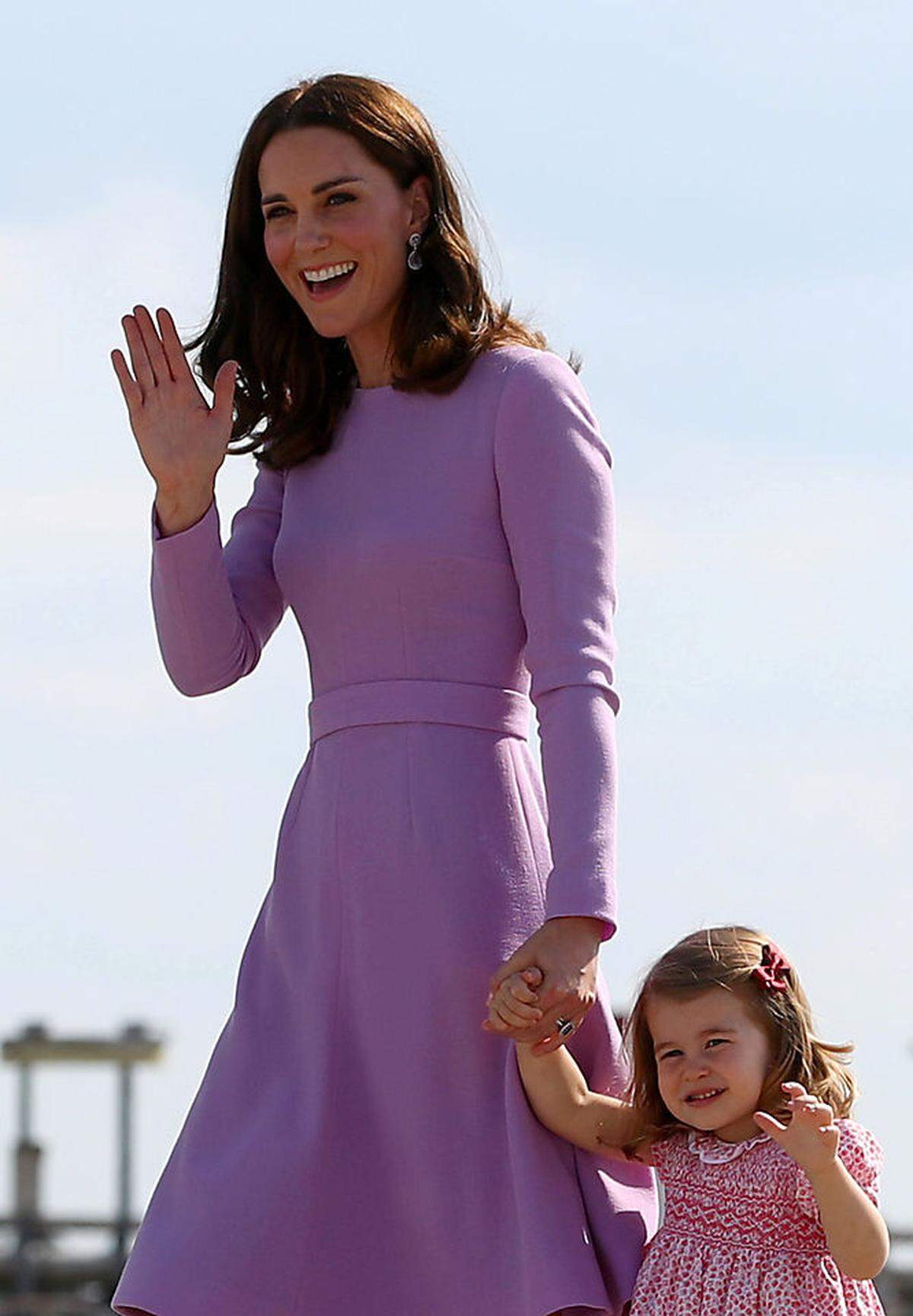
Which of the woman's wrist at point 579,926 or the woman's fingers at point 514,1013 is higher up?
the woman's wrist at point 579,926

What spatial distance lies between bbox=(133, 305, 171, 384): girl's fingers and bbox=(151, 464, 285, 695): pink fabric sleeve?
6.3 inches

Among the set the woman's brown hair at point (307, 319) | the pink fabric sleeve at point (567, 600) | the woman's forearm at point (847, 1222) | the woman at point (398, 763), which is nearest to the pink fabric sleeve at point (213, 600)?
the woman at point (398, 763)

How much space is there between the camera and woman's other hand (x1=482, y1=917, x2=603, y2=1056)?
12.7 ft

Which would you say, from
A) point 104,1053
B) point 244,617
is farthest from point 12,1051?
point 244,617

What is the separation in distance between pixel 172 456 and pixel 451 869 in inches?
24.0

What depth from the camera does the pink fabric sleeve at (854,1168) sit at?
4.09 meters

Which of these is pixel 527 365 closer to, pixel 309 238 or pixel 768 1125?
pixel 309 238

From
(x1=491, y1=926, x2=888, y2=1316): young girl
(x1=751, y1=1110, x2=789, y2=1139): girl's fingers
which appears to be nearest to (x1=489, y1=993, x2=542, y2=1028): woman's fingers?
(x1=491, y1=926, x2=888, y2=1316): young girl

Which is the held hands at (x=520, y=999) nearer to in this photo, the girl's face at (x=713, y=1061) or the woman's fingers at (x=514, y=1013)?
the woman's fingers at (x=514, y=1013)

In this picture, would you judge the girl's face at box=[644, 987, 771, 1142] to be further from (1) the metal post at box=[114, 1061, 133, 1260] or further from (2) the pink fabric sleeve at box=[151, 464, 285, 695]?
(1) the metal post at box=[114, 1061, 133, 1260]

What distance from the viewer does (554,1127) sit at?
4.02 metres

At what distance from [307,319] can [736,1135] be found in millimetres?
1182

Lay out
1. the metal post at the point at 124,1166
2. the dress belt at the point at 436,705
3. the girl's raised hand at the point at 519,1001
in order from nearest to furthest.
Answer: the girl's raised hand at the point at 519,1001 → the dress belt at the point at 436,705 → the metal post at the point at 124,1166

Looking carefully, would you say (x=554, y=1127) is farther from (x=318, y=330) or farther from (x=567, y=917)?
(x=318, y=330)
